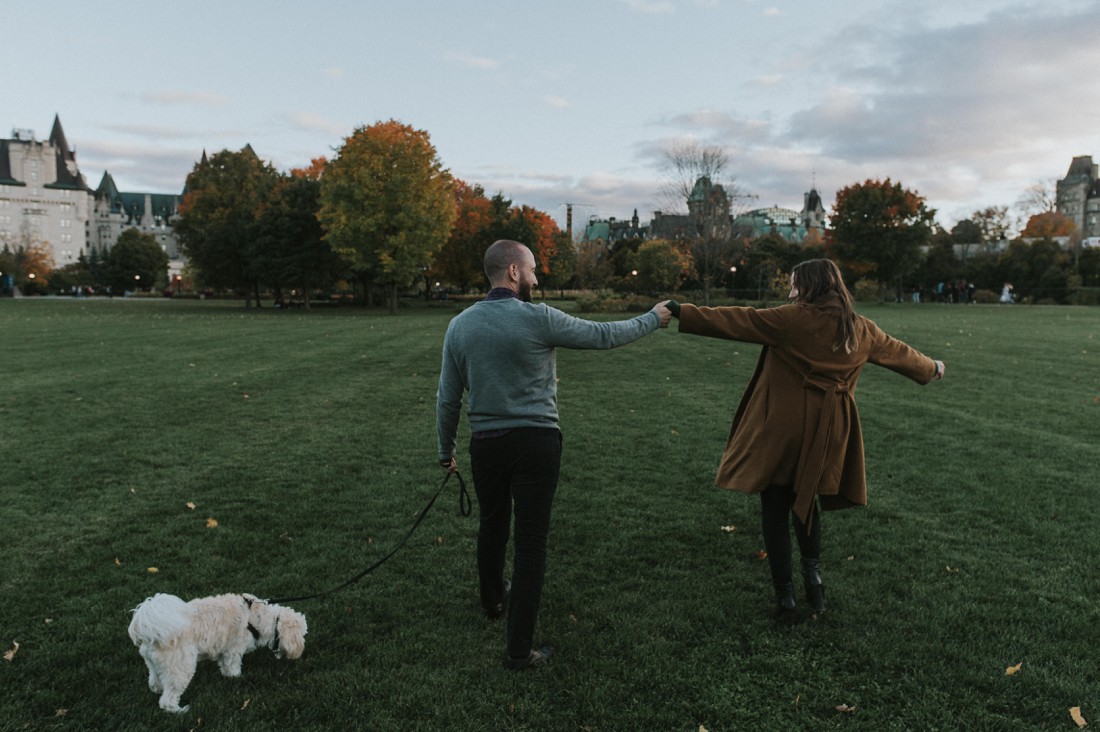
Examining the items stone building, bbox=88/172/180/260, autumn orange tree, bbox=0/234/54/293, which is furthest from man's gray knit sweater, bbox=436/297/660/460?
stone building, bbox=88/172/180/260

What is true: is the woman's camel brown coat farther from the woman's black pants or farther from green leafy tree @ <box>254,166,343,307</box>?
green leafy tree @ <box>254,166,343,307</box>

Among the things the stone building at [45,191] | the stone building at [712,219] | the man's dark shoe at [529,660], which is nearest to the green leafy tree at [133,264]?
the stone building at [45,191]

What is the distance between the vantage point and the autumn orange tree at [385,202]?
39.8 m

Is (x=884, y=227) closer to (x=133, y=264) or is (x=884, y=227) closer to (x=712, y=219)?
(x=712, y=219)

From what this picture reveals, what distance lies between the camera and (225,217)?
157ft

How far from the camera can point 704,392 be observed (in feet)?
40.2

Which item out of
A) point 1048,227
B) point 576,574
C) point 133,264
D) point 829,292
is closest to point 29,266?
point 133,264

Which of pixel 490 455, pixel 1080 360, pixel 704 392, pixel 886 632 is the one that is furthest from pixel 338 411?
pixel 1080 360

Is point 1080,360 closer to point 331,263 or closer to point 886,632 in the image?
point 886,632

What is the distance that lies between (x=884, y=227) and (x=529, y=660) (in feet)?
173

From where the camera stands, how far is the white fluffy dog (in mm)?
3055

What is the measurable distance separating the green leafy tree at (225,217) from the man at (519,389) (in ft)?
145

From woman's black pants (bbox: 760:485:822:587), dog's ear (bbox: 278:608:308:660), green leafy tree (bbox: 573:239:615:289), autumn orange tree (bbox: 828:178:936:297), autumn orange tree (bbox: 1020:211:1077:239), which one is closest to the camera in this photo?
dog's ear (bbox: 278:608:308:660)

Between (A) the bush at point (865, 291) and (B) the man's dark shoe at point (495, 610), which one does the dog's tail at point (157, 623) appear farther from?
(A) the bush at point (865, 291)
